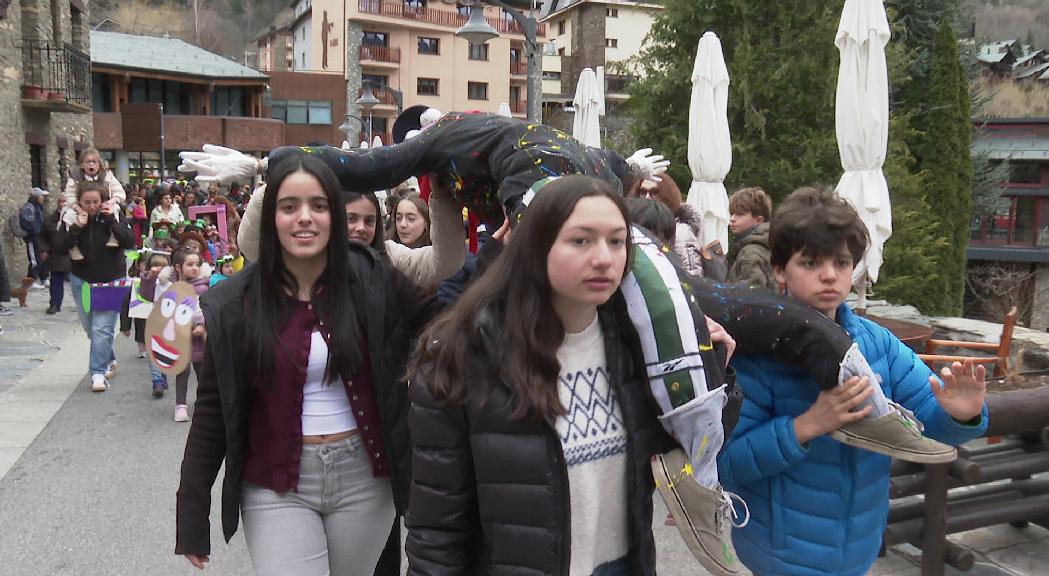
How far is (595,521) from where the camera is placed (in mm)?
1915

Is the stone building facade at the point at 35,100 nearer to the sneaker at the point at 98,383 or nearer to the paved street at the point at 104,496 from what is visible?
the sneaker at the point at 98,383

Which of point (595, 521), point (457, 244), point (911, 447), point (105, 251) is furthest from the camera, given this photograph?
point (105, 251)

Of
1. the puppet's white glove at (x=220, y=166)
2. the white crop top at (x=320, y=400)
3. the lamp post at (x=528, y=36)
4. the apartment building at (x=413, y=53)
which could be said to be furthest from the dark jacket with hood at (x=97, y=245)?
the apartment building at (x=413, y=53)

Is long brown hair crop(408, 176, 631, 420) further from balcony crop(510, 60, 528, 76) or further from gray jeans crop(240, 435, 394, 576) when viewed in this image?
balcony crop(510, 60, 528, 76)

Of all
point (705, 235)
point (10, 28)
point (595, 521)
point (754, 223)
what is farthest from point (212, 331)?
point (10, 28)

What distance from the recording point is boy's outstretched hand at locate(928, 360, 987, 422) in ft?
8.07

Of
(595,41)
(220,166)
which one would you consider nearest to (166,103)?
(595,41)

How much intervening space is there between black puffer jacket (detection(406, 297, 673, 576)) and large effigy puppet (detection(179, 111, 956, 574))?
0.27ft

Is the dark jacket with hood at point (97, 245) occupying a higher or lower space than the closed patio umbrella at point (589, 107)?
lower

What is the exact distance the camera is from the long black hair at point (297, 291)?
243cm

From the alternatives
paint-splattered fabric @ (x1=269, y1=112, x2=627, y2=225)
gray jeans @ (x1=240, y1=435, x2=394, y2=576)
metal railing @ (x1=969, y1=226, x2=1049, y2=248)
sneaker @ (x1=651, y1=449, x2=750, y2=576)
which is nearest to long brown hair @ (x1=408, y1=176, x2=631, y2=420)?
sneaker @ (x1=651, y1=449, x2=750, y2=576)

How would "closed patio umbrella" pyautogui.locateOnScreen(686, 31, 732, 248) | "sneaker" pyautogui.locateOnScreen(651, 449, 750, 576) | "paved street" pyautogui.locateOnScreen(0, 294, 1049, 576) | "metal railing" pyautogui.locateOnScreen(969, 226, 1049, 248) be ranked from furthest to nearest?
"metal railing" pyautogui.locateOnScreen(969, 226, 1049, 248) → "closed patio umbrella" pyautogui.locateOnScreen(686, 31, 732, 248) → "paved street" pyautogui.locateOnScreen(0, 294, 1049, 576) → "sneaker" pyautogui.locateOnScreen(651, 449, 750, 576)

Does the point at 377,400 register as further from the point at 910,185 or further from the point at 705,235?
the point at 910,185

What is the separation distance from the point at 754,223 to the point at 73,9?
21160 mm
